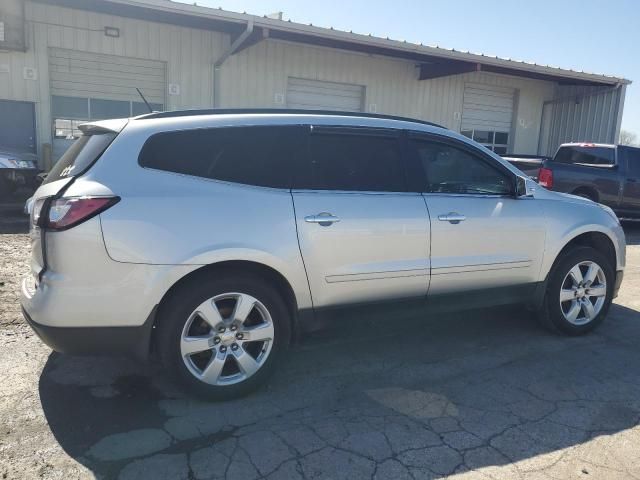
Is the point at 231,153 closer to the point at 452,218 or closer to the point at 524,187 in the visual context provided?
the point at 452,218

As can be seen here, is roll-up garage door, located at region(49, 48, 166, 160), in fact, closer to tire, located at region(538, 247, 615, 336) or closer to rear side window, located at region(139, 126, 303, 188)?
rear side window, located at region(139, 126, 303, 188)

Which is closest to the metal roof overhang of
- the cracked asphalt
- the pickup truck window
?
the pickup truck window

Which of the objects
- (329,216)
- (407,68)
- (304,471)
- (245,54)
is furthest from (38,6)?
(304,471)

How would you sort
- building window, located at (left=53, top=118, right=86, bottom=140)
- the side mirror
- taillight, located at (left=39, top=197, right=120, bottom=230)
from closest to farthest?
1. taillight, located at (left=39, top=197, right=120, bottom=230)
2. the side mirror
3. building window, located at (left=53, top=118, right=86, bottom=140)

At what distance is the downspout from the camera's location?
12.1 meters

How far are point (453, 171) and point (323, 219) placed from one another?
1.29 metres

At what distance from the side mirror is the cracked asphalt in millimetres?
1241

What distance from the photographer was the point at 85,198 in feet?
9.62

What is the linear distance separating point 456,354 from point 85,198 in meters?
2.90

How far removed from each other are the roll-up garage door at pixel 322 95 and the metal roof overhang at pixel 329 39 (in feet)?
4.49

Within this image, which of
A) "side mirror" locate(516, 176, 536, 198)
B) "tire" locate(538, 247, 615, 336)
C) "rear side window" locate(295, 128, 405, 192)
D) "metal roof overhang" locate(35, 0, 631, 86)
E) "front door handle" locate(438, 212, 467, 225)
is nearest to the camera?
"rear side window" locate(295, 128, 405, 192)

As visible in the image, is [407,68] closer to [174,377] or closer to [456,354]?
[456,354]

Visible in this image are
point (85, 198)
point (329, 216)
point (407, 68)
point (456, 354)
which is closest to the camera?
point (85, 198)

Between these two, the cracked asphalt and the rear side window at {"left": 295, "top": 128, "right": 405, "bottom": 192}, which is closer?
the cracked asphalt
